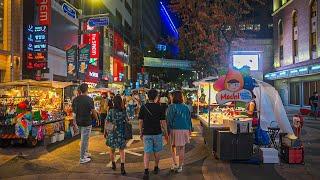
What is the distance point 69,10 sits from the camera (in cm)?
2830

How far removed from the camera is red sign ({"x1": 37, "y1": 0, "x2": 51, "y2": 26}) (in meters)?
22.5

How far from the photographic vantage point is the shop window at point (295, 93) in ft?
137

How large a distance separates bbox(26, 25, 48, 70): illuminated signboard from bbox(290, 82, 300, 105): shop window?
90.2 ft

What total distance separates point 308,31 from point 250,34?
2520 cm

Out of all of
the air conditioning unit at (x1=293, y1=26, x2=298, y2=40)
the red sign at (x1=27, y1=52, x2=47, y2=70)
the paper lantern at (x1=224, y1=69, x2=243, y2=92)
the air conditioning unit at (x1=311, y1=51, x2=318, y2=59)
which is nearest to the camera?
the paper lantern at (x1=224, y1=69, x2=243, y2=92)

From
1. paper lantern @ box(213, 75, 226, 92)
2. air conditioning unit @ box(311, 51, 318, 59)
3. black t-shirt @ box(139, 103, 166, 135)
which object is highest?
air conditioning unit @ box(311, 51, 318, 59)

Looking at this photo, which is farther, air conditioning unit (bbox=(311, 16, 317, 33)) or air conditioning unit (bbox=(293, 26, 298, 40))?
air conditioning unit (bbox=(293, 26, 298, 40))

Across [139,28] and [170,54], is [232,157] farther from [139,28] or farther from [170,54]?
[170,54]

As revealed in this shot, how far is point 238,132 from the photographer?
34.8ft

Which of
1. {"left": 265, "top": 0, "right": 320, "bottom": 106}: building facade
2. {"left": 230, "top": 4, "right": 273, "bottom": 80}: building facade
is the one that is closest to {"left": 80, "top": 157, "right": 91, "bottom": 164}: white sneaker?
{"left": 230, "top": 4, "right": 273, "bottom": 80}: building facade

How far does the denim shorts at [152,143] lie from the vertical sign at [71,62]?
13825mm

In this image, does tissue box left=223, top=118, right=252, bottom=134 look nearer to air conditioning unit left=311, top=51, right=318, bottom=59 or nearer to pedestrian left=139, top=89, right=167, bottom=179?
pedestrian left=139, top=89, right=167, bottom=179

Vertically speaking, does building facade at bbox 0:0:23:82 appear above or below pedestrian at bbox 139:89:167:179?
above

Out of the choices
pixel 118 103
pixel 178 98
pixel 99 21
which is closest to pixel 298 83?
pixel 99 21
